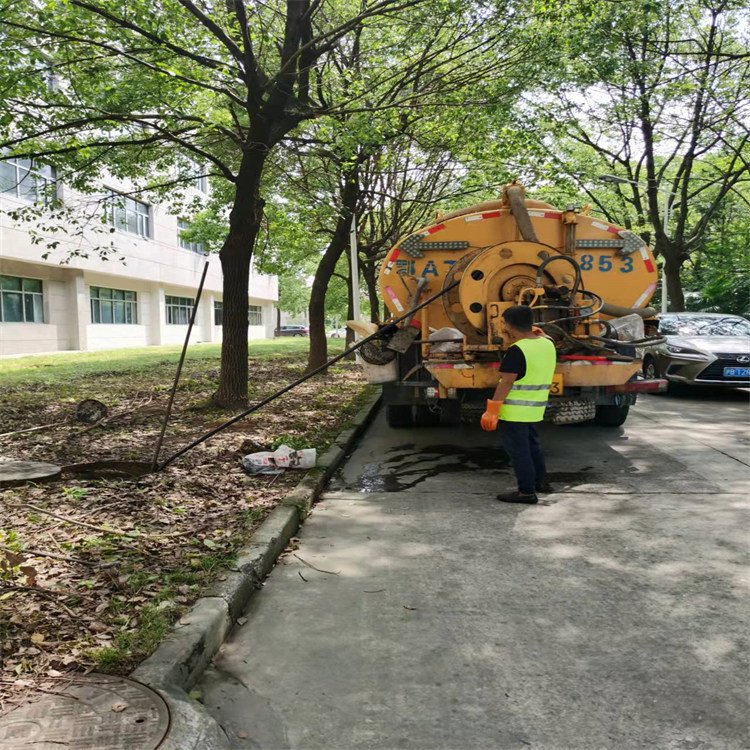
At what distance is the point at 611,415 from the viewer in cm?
852

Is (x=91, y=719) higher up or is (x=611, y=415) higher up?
(x=611, y=415)

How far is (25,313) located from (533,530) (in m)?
25.2

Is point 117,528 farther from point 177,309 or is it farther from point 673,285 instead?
point 177,309

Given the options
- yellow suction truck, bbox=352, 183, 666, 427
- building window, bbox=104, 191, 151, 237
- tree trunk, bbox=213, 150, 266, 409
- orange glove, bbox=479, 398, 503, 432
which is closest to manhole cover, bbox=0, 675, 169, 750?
orange glove, bbox=479, 398, 503, 432

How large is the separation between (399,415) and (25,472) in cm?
440

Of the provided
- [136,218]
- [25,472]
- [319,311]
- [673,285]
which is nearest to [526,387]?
[25,472]

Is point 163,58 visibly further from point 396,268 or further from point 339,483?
point 339,483

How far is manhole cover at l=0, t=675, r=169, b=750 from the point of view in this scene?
224cm

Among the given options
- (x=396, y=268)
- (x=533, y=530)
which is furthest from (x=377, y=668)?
(x=396, y=268)

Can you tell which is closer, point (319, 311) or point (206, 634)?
point (206, 634)

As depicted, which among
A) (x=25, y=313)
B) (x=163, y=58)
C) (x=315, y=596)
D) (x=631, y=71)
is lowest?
(x=315, y=596)

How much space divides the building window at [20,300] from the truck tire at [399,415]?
796 inches

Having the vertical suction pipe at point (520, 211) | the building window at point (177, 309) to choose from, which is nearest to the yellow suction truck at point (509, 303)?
the vertical suction pipe at point (520, 211)

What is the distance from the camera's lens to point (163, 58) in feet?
25.8
